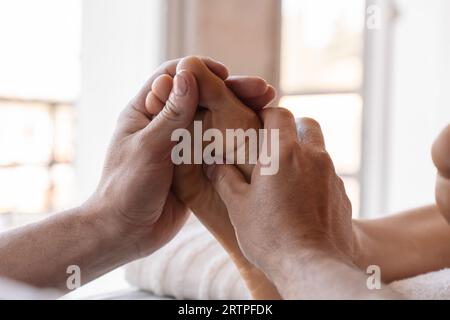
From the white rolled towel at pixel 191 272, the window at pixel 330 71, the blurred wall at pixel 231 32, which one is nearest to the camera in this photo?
the white rolled towel at pixel 191 272

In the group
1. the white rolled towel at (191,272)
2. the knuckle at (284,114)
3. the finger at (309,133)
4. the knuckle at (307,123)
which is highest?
the knuckle at (284,114)

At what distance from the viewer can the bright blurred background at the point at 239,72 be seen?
162cm

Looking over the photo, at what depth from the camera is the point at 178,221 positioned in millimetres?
828

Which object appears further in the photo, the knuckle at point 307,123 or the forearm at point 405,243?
the forearm at point 405,243

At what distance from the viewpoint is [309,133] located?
2.41 ft

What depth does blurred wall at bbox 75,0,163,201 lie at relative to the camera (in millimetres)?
1656

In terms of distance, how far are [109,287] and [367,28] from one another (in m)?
1.24

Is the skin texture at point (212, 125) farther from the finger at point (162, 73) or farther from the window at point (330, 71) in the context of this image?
the window at point (330, 71)

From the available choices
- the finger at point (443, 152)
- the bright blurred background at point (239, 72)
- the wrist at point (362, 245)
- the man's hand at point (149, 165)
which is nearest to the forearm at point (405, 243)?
the wrist at point (362, 245)

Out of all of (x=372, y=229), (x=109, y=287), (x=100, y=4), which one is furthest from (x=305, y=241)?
(x=100, y=4)

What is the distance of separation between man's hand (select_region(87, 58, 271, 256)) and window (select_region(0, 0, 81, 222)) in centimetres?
85
